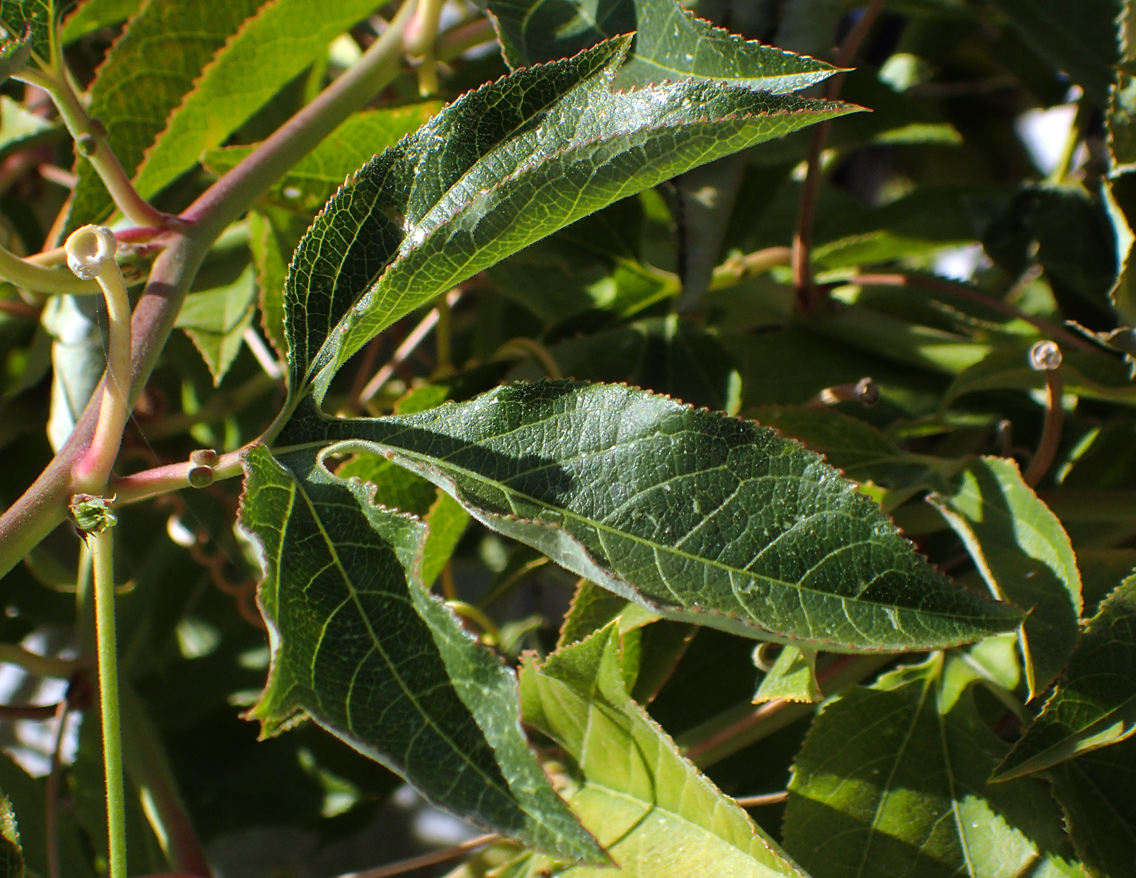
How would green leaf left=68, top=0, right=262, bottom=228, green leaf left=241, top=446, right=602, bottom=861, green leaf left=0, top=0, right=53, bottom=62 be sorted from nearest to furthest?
green leaf left=241, top=446, right=602, bottom=861
green leaf left=0, top=0, right=53, bottom=62
green leaf left=68, top=0, right=262, bottom=228

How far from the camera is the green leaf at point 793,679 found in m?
0.32

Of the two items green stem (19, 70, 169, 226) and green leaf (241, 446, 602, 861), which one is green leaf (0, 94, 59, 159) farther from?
green leaf (241, 446, 602, 861)

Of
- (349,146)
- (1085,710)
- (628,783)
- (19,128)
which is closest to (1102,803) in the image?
(1085,710)

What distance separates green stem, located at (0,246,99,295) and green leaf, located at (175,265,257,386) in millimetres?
105

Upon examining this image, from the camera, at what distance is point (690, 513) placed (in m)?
0.29

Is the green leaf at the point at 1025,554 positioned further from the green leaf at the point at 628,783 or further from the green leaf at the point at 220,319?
the green leaf at the point at 220,319

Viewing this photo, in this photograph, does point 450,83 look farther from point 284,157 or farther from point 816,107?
point 816,107

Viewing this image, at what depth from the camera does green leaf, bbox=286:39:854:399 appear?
28cm

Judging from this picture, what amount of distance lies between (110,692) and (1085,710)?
32 centimetres

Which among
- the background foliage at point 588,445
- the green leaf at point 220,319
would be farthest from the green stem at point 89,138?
the green leaf at point 220,319

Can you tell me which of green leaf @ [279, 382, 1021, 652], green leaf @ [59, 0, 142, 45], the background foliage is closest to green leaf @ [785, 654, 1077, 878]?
the background foliage

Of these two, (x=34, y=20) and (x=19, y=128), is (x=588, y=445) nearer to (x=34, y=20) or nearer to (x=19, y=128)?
(x=34, y=20)

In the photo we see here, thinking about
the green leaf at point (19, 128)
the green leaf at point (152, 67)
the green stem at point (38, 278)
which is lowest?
the green stem at point (38, 278)

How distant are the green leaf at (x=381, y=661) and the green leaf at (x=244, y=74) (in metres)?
Answer: 0.21
